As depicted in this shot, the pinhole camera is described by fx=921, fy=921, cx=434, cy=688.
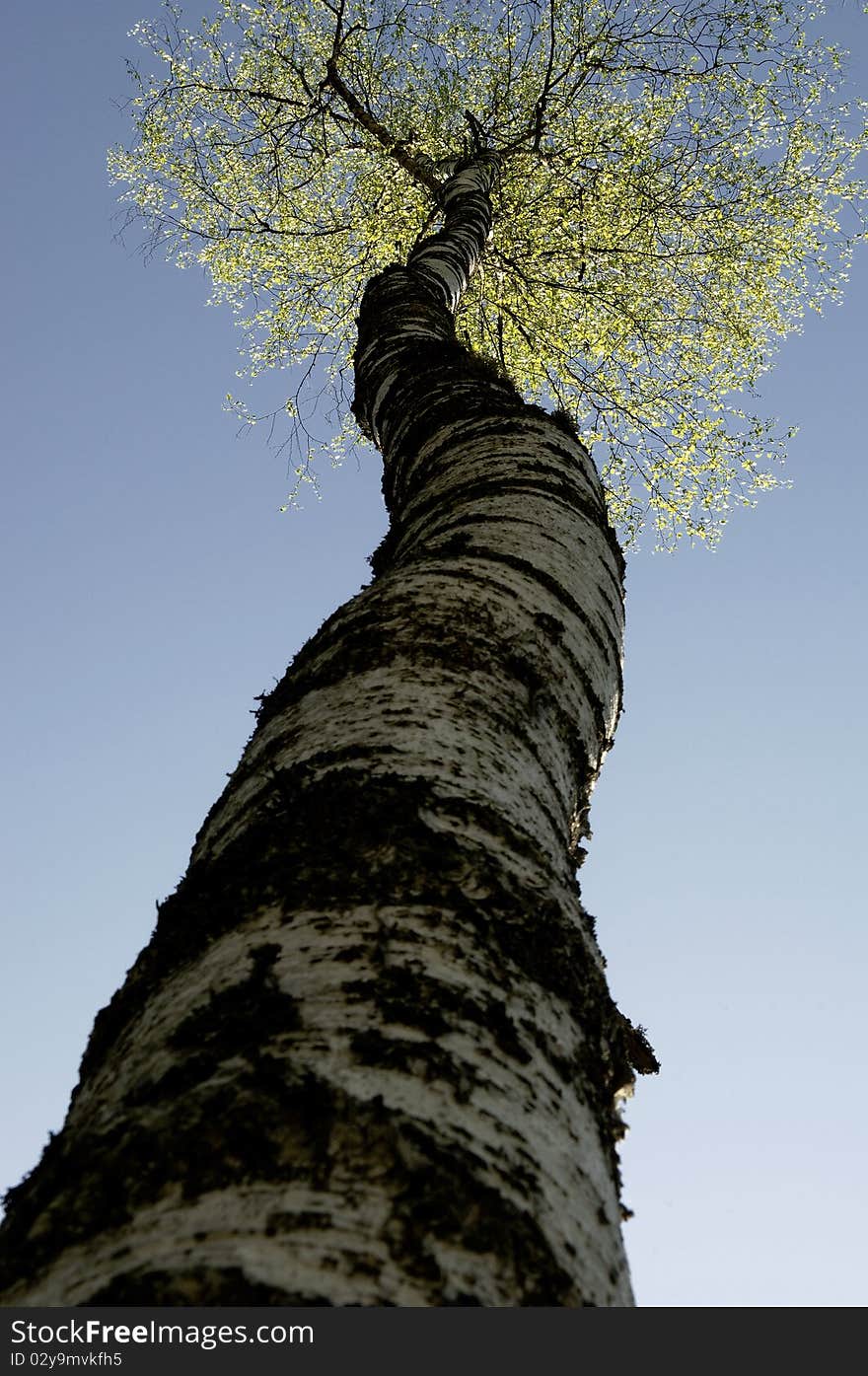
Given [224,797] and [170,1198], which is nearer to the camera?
[170,1198]

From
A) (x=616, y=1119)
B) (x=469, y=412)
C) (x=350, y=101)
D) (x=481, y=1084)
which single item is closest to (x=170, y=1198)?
(x=481, y=1084)

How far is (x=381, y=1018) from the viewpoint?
114 cm

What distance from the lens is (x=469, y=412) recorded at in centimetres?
353

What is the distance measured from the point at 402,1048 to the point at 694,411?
1010 cm

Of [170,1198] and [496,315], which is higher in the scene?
[496,315]

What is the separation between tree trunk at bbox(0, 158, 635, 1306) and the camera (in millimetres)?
915

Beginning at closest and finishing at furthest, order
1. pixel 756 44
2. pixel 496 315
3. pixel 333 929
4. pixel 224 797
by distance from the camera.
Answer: pixel 333 929
pixel 224 797
pixel 756 44
pixel 496 315

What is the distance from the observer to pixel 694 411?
10133mm

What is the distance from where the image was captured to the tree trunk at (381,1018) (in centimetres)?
91

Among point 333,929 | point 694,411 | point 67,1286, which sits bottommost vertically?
point 67,1286

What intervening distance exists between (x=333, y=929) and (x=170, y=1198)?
1.35ft

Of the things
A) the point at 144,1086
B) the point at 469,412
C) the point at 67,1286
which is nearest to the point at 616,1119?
the point at 144,1086

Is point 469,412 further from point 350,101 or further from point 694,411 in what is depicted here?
point 350,101

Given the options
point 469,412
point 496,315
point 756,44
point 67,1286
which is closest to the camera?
point 67,1286
